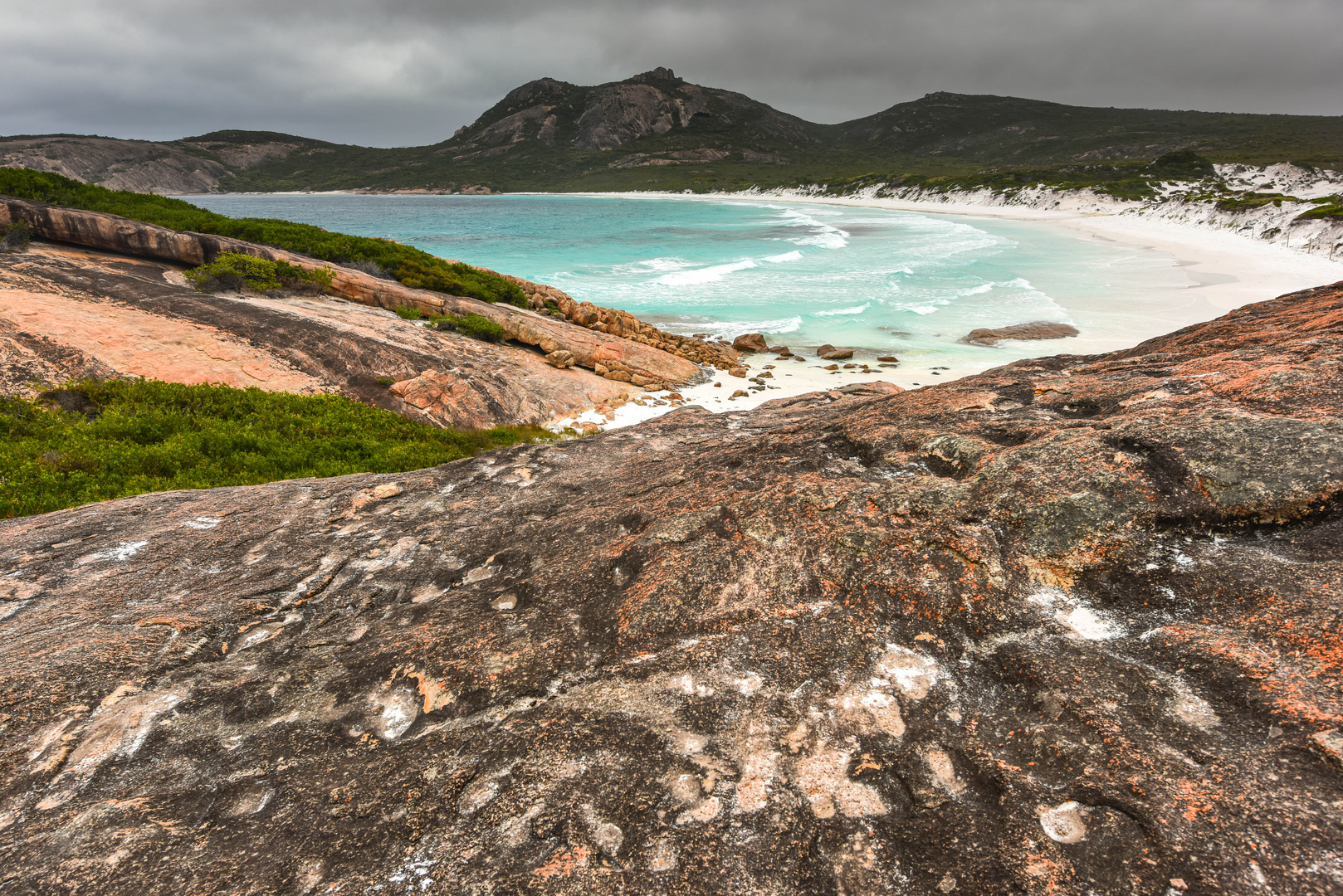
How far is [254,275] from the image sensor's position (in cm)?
1819

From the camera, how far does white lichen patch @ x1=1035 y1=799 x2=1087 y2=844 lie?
2.63 meters

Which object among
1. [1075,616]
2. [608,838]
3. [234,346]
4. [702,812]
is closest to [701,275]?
[234,346]

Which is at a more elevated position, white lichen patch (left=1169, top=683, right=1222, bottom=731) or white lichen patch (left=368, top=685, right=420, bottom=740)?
white lichen patch (left=1169, top=683, right=1222, bottom=731)

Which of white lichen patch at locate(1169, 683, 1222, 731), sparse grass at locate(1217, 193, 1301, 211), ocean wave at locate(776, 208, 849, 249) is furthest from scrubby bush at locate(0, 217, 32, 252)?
sparse grass at locate(1217, 193, 1301, 211)

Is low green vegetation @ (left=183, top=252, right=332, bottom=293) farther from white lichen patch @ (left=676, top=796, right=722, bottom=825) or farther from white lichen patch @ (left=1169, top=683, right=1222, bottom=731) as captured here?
white lichen patch @ (left=1169, top=683, right=1222, bottom=731)

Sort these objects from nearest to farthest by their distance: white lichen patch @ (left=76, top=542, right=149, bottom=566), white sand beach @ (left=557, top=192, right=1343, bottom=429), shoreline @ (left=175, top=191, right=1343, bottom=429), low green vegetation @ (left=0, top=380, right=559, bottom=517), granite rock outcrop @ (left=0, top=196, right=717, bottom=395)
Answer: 1. white lichen patch @ (left=76, top=542, right=149, bottom=566)
2. low green vegetation @ (left=0, top=380, right=559, bottom=517)
3. granite rock outcrop @ (left=0, top=196, right=717, bottom=395)
4. shoreline @ (left=175, top=191, right=1343, bottom=429)
5. white sand beach @ (left=557, top=192, right=1343, bottom=429)

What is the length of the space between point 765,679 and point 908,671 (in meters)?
0.94

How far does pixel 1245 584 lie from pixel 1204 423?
68.6 inches

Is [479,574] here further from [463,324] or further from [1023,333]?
[1023,333]

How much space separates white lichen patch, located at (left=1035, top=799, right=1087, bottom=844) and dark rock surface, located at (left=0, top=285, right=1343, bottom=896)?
0.5 inches

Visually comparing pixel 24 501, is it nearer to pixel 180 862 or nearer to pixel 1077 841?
pixel 180 862

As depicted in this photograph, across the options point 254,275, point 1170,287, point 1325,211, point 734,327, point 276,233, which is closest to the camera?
point 254,275

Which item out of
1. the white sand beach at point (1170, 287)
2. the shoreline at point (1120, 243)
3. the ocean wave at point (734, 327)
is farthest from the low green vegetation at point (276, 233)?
the white sand beach at point (1170, 287)

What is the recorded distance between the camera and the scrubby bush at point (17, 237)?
51.6 feet
